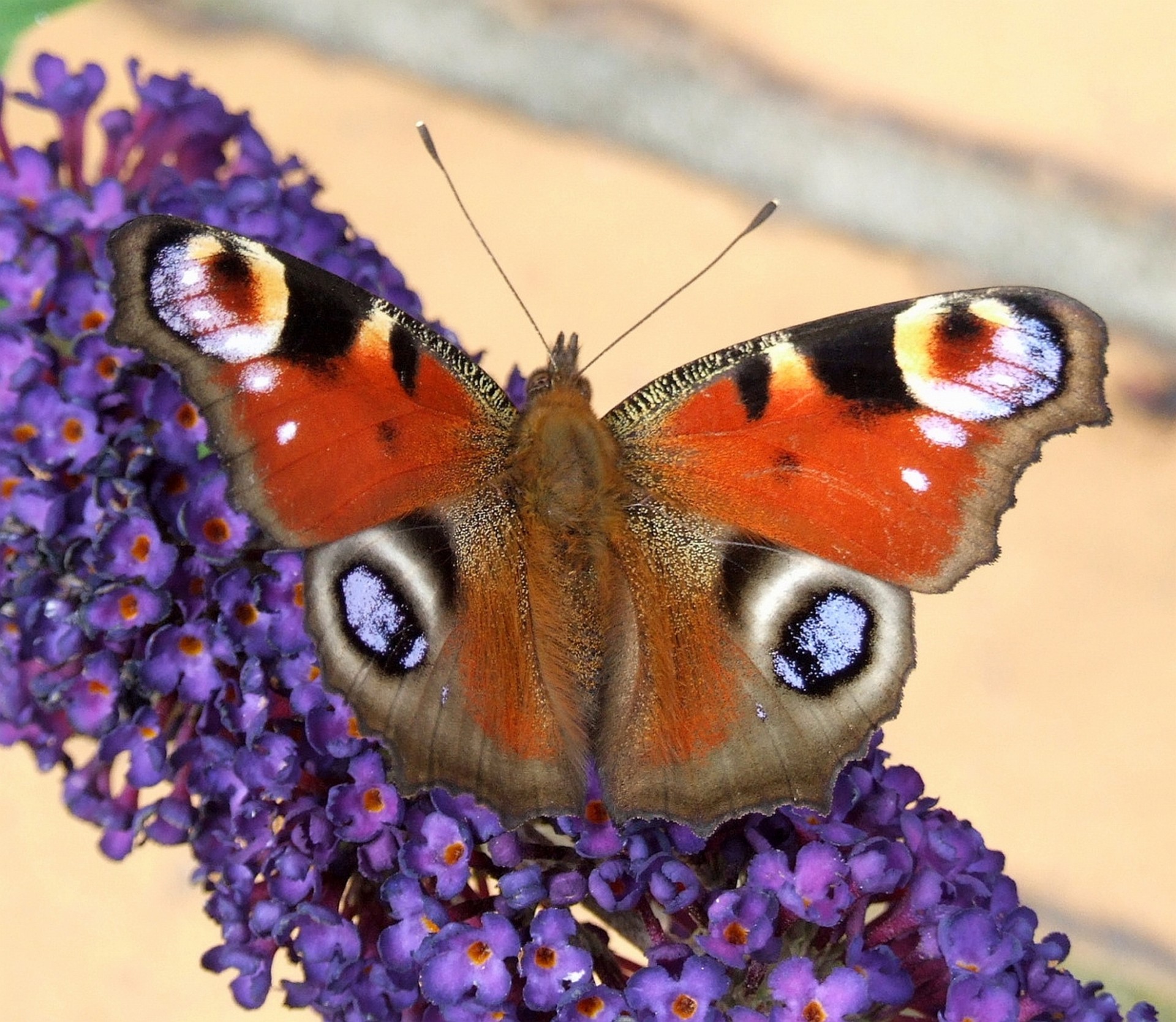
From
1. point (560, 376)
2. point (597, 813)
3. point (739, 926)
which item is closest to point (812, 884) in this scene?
point (739, 926)

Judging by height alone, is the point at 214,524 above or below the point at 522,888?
above

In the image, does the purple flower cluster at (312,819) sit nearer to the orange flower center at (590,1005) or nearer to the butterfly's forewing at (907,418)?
the orange flower center at (590,1005)

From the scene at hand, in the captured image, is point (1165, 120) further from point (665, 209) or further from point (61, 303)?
point (61, 303)

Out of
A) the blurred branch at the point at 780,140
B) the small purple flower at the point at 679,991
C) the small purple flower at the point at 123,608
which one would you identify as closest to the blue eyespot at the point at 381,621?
the small purple flower at the point at 123,608

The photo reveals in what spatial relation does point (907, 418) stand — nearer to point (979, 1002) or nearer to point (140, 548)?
point (979, 1002)

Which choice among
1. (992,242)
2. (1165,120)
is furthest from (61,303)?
(1165,120)

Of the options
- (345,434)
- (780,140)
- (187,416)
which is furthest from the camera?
(780,140)

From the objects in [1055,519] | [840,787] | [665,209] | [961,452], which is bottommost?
[1055,519]
